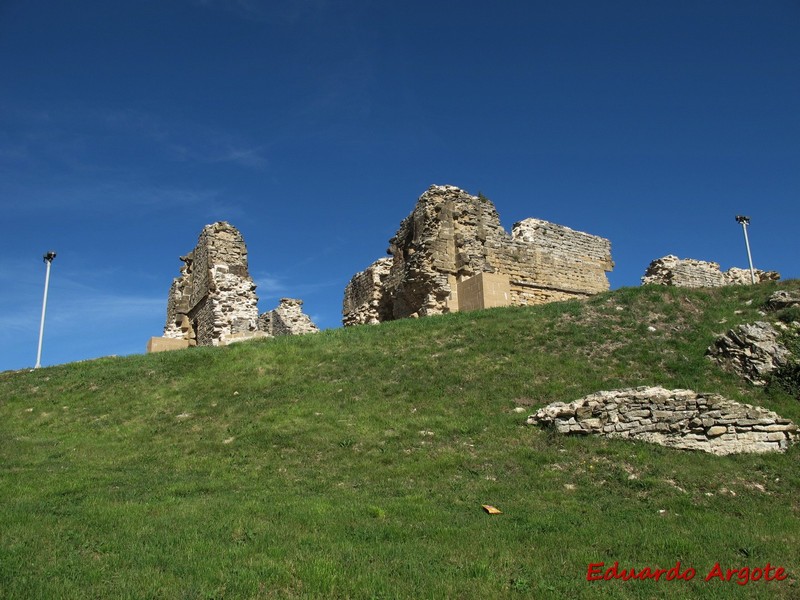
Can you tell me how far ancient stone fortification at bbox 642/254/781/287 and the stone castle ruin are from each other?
1987 centimetres

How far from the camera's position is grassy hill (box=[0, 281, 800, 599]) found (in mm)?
5867

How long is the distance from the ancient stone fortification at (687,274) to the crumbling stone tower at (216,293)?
19886 mm

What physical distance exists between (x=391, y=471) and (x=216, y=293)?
15.2m

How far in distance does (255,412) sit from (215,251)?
12156mm

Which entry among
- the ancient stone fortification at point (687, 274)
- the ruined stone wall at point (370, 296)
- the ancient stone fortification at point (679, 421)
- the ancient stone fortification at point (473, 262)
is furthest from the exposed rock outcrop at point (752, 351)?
the ancient stone fortification at point (687, 274)

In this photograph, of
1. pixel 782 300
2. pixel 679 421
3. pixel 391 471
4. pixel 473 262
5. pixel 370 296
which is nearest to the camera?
pixel 391 471

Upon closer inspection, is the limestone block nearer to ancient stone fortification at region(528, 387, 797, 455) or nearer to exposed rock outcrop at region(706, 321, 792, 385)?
ancient stone fortification at region(528, 387, 797, 455)

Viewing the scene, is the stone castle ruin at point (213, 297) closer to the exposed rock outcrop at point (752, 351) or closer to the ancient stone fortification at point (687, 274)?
the exposed rock outcrop at point (752, 351)

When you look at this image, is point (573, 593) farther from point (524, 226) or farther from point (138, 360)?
point (524, 226)

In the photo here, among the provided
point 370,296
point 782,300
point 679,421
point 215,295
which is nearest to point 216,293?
point 215,295

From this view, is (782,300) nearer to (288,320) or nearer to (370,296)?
(370,296)

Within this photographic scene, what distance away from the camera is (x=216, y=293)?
23.1 m

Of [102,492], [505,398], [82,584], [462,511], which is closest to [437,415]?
[505,398]

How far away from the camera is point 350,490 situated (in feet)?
29.6
